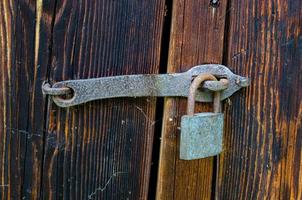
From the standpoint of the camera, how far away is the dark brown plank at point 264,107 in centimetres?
104

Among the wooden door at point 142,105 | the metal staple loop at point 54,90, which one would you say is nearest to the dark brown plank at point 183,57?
the wooden door at point 142,105

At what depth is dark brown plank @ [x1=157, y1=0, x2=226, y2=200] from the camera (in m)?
1.02

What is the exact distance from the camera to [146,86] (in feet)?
3.32

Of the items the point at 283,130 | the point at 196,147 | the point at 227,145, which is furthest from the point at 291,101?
the point at 196,147

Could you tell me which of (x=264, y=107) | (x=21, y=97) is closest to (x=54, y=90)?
(x=21, y=97)

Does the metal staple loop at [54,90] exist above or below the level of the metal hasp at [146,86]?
below

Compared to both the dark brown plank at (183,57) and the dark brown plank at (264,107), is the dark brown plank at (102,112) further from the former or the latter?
the dark brown plank at (264,107)

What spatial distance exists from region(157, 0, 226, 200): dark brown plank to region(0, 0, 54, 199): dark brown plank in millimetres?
298

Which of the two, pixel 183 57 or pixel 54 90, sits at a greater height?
pixel 183 57

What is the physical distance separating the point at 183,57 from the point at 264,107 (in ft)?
0.80

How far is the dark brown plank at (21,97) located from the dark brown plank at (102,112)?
1.1 inches

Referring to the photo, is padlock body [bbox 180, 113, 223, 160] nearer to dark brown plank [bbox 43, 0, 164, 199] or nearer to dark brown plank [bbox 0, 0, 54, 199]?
dark brown plank [bbox 43, 0, 164, 199]

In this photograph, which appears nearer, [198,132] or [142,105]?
[198,132]

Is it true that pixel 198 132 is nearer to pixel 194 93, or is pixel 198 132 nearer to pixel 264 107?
pixel 194 93
